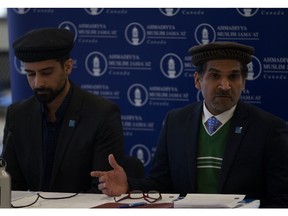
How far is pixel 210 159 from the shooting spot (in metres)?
3.34

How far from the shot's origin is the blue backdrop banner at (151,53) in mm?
4430

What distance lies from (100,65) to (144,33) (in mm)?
385

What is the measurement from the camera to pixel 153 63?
464 centimetres

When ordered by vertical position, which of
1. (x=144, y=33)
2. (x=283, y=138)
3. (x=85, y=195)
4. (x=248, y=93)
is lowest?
(x=85, y=195)

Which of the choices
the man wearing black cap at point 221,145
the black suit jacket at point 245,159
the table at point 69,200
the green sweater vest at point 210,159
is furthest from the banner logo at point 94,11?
the table at point 69,200

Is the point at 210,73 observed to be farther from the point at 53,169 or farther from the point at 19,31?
A: the point at 19,31

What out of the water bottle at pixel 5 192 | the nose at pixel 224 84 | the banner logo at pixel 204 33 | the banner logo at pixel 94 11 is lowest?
the water bottle at pixel 5 192

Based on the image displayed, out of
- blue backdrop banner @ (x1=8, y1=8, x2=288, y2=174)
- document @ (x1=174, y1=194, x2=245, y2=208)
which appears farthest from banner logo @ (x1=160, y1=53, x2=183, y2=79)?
document @ (x1=174, y1=194, x2=245, y2=208)

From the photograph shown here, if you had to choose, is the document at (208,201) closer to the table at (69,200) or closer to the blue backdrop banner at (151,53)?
the table at (69,200)

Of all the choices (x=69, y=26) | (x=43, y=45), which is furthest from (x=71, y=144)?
(x=69, y=26)

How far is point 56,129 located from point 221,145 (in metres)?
0.89

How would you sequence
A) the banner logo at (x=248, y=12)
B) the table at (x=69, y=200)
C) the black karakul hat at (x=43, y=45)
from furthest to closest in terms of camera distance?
the banner logo at (x=248, y=12) → the black karakul hat at (x=43, y=45) → the table at (x=69, y=200)

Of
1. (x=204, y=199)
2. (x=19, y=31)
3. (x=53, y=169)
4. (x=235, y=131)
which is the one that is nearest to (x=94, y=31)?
(x=19, y=31)

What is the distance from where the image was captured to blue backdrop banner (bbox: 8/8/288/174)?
14.5 ft
